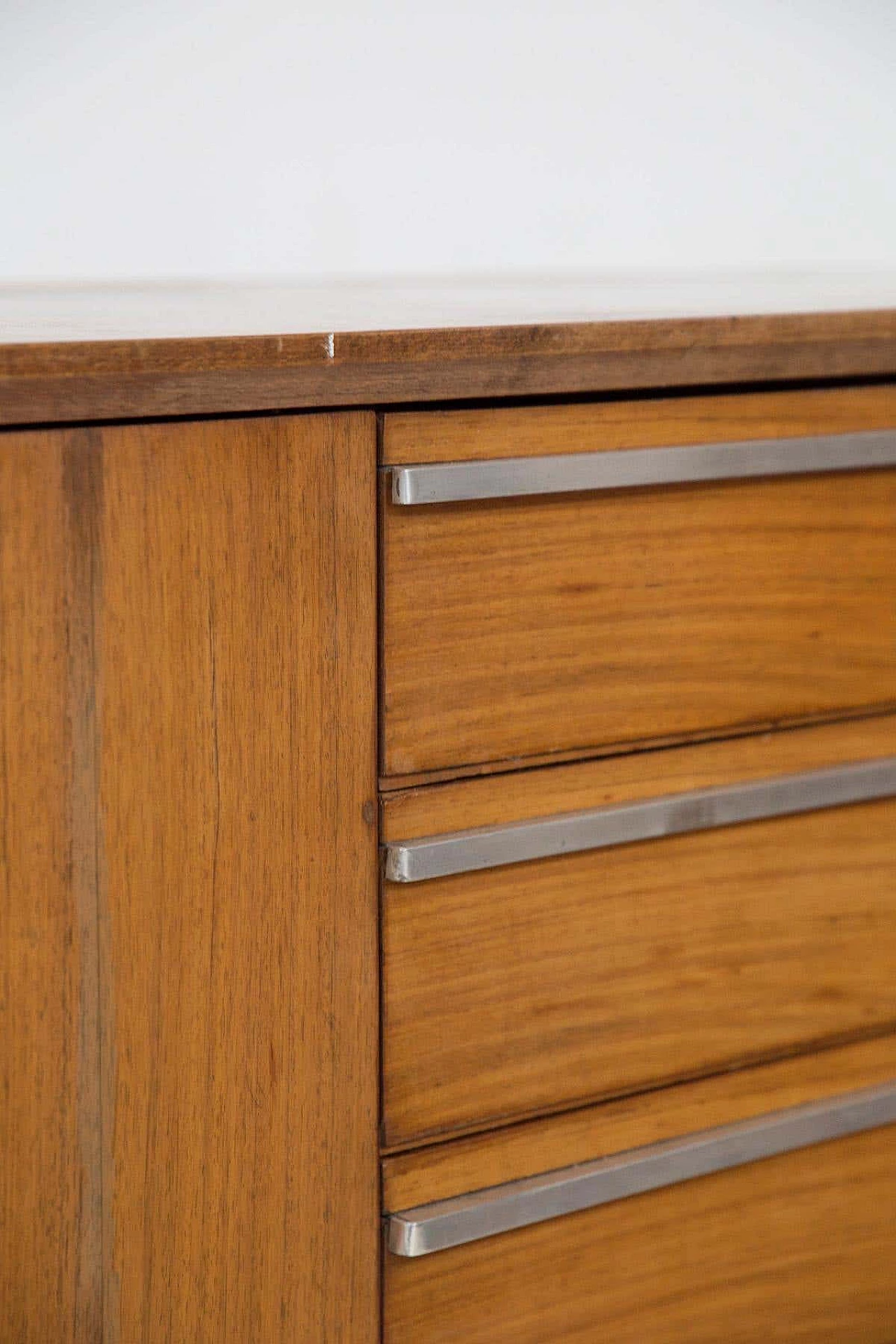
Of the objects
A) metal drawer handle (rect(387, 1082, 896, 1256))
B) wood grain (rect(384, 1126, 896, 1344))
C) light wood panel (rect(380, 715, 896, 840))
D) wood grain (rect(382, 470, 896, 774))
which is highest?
wood grain (rect(382, 470, 896, 774))

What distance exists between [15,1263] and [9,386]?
0.40 meters

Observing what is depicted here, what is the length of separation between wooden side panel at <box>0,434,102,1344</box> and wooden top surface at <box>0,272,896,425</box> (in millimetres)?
41

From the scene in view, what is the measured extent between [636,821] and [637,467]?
0.65ft

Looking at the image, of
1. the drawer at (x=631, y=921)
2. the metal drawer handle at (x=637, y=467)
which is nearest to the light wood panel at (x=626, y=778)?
the drawer at (x=631, y=921)

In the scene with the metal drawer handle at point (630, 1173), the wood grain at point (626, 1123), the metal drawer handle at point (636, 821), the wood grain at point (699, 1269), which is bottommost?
the wood grain at point (699, 1269)

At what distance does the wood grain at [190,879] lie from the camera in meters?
0.65

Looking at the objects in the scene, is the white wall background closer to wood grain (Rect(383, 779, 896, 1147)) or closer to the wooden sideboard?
the wooden sideboard

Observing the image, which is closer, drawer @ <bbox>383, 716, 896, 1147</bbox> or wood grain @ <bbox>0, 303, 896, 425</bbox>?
wood grain @ <bbox>0, 303, 896, 425</bbox>

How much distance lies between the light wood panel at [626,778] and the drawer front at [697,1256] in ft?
0.71

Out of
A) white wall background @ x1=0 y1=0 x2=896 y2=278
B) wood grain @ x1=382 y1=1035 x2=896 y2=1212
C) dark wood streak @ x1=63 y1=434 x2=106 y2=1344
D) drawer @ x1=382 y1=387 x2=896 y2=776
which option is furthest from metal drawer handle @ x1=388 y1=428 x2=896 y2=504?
white wall background @ x1=0 y1=0 x2=896 y2=278

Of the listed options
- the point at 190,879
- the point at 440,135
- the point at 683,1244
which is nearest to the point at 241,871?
the point at 190,879

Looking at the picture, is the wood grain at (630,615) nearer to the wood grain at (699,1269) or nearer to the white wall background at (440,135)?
the wood grain at (699,1269)

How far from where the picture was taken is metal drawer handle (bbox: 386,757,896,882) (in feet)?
2.45

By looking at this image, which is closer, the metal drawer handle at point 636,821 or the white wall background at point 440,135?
the metal drawer handle at point 636,821
